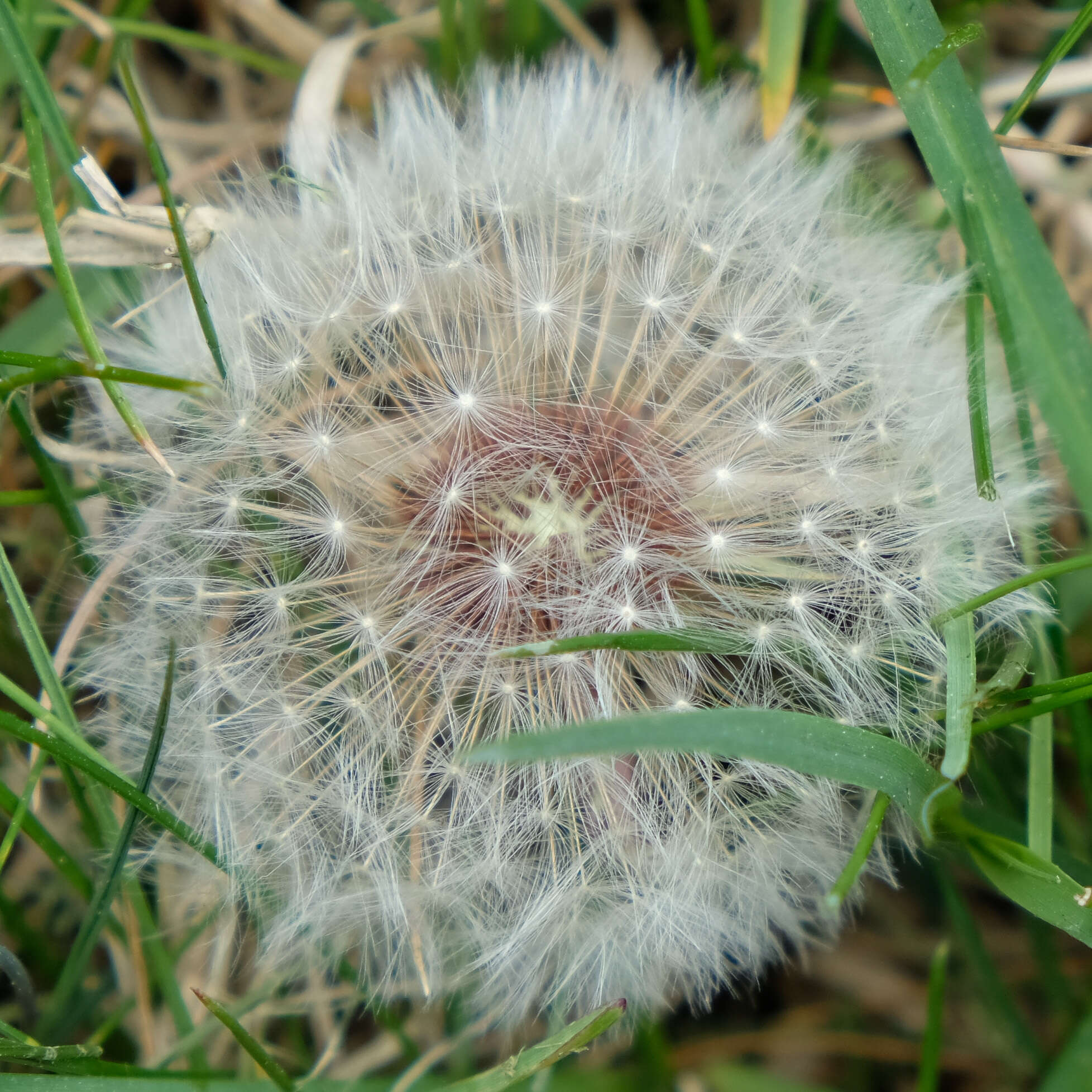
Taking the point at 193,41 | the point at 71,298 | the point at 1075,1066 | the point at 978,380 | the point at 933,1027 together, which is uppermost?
the point at 193,41

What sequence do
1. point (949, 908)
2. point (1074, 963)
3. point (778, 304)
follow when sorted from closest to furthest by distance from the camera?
1. point (778, 304)
2. point (949, 908)
3. point (1074, 963)

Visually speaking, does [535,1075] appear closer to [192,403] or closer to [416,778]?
[416,778]

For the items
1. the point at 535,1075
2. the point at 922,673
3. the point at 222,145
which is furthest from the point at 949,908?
the point at 222,145

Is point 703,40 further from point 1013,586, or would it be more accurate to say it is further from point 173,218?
point 1013,586

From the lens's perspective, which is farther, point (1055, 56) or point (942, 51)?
point (1055, 56)

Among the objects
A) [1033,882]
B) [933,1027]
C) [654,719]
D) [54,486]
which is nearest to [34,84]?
[54,486]

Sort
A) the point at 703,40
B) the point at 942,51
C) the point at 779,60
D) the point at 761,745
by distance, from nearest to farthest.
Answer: the point at 761,745 → the point at 942,51 → the point at 779,60 → the point at 703,40
